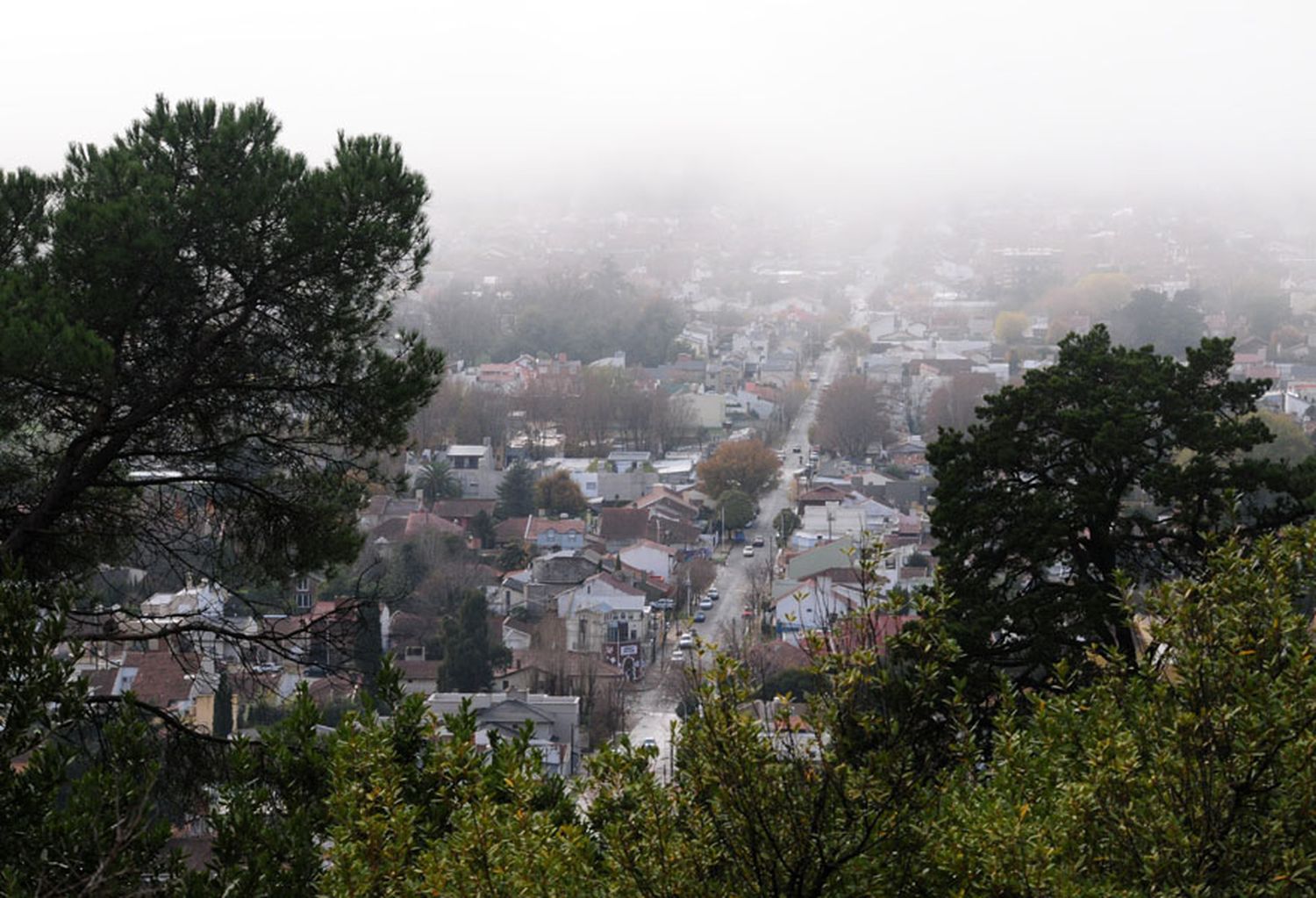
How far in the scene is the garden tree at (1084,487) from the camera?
521cm

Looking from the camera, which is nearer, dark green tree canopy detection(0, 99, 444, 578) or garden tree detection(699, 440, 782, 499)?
dark green tree canopy detection(0, 99, 444, 578)

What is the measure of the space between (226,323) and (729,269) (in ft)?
183

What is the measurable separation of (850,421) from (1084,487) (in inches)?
876

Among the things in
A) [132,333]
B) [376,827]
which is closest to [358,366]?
[132,333]

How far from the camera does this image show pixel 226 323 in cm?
414

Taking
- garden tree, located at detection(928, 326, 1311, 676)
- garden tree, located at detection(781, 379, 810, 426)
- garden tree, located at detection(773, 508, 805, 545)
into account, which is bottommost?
garden tree, located at detection(781, 379, 810, 426)

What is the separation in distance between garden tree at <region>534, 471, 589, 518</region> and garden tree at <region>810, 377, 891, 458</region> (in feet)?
23.3

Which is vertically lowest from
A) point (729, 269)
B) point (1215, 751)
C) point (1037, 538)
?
point (729, 269)

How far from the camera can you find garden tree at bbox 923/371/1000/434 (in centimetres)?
2727

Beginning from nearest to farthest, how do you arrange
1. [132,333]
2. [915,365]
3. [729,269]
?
[132,333] < [915,365] < [729,269]

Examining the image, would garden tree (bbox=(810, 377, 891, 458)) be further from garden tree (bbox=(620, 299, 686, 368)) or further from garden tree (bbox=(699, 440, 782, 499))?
garden tree (bbox=(620, 299, 686, 368))

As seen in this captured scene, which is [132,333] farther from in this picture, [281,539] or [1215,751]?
[1215,751]

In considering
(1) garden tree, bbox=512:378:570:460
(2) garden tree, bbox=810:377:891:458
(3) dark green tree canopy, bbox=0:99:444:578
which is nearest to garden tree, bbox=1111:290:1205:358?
(2) garden tree, bbox=810:377:891:458

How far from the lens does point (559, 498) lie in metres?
21.8
